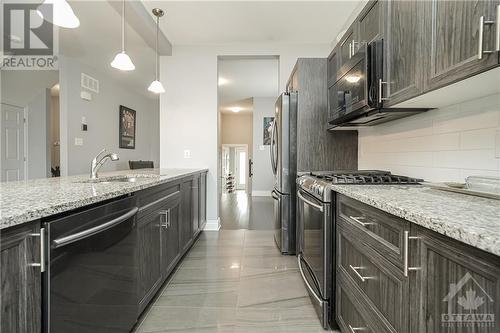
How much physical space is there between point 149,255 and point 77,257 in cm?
76

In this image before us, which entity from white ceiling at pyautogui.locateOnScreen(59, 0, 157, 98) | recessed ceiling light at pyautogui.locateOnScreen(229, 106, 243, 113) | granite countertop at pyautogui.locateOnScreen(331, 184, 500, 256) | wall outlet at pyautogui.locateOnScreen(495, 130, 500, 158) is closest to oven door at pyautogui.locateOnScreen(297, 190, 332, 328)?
granite countertop at pyautogui.locateOnScreen(331, 184, 500, 256)

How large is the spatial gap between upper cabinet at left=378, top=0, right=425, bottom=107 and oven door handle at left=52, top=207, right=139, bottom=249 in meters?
1.55

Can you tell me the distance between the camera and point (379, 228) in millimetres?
1055

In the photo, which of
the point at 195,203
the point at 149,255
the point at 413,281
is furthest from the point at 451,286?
the point at 195,203

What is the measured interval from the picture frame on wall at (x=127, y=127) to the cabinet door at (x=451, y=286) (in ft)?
22.2

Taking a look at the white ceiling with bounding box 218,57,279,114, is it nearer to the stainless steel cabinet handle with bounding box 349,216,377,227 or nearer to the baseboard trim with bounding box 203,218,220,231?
the baseboard trim with bounding box 203,218,220,231

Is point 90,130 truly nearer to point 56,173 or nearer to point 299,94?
point 56,173

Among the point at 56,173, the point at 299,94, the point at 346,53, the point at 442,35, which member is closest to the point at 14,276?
the point at 442,35

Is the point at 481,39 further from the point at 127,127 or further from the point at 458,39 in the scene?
the point at 127,127

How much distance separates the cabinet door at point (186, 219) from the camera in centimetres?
253

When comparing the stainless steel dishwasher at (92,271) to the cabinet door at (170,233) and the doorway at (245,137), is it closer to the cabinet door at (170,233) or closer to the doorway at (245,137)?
the cabinet door at (170,233)

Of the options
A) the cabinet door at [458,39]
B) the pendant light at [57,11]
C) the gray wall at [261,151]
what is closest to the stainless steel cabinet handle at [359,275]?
the cabinet door at [458,39]

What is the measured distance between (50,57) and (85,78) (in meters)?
0.65

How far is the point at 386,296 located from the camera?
100 cm
